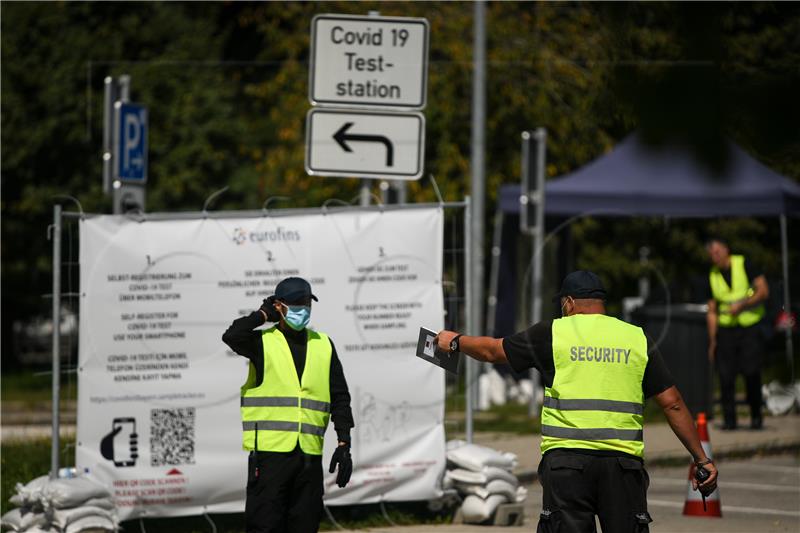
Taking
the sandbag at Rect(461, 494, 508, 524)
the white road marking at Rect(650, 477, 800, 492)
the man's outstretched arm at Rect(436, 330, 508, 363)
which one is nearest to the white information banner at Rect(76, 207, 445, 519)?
the sandbag at Rect(461, 494, 508, 524)

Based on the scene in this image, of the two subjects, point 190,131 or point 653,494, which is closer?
point 653,494

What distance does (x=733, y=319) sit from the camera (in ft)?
48.6

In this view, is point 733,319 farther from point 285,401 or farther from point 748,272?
point 285,401

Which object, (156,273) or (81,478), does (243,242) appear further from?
(81,478)

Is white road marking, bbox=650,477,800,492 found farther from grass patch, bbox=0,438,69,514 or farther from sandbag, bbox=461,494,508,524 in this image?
grass patch, bbox=0,438,69,514

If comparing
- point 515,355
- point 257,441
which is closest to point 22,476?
point 257,441

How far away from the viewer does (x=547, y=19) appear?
22812mm

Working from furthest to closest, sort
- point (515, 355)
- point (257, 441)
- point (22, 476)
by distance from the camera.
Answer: point (22, 476)
point (257, 441)
point (515, 355)

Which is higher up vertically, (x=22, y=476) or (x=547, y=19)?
(x=547, y=19)

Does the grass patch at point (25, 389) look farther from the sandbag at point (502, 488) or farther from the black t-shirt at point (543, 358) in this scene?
the black t-shirt at point (543, 358)

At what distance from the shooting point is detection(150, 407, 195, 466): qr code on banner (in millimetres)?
9008

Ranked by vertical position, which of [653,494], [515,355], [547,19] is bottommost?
[653,494]

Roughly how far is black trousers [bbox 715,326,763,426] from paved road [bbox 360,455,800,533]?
87 cm

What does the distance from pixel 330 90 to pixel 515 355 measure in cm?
430
